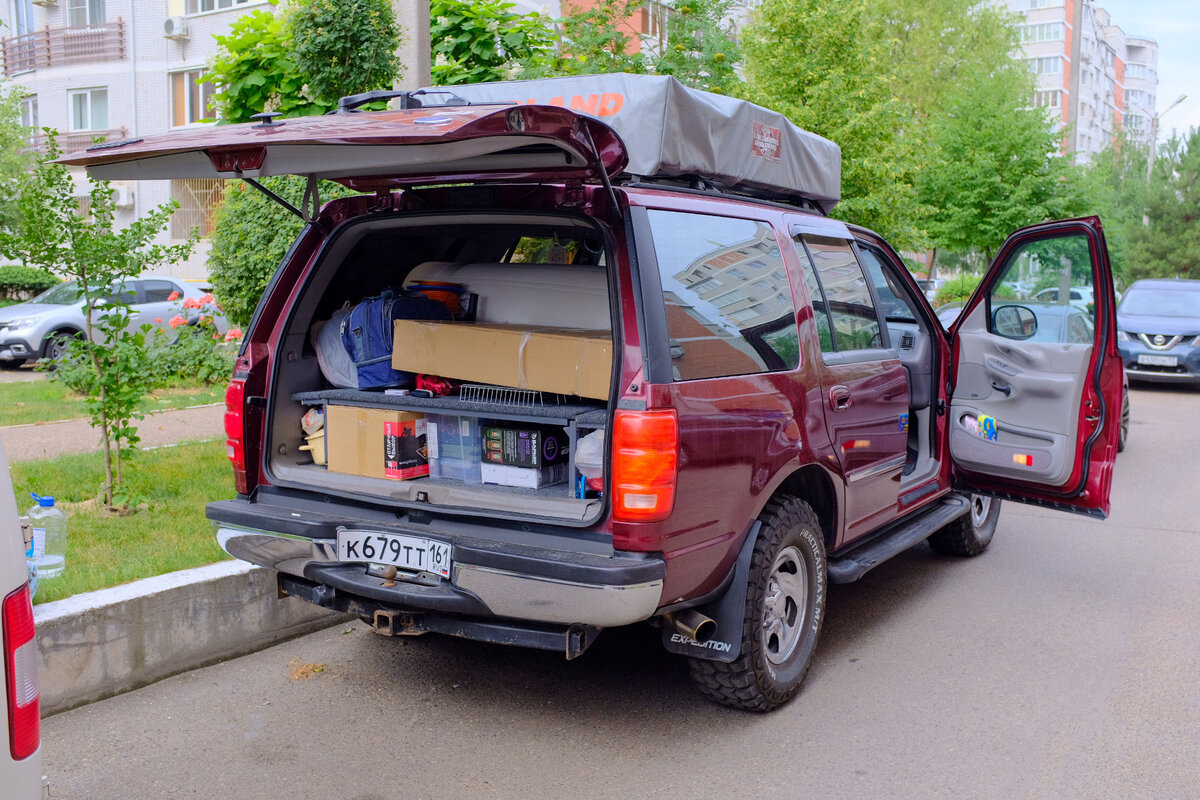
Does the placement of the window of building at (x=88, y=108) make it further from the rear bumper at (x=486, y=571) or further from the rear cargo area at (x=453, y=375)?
the rear bumper at (x=486, y=571)

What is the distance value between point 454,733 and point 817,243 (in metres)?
2.64

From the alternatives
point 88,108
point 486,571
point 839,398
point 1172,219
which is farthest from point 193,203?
point 1172,219

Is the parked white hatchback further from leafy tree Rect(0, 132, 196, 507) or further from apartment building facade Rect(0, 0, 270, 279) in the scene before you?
apartment building facade Rect(0, 0, 270, 279)

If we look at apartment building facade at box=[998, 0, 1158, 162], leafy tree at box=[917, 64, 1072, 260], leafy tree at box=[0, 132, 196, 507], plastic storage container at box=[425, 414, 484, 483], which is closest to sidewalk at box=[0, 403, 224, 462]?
leafy tree at box=[0, 132, 196, 507]

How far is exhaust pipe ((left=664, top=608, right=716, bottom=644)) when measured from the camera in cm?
373

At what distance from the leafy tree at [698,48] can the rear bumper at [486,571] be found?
306 inches

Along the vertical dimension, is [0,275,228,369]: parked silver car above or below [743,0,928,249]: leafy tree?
below

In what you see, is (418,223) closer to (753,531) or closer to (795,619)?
(753,531)

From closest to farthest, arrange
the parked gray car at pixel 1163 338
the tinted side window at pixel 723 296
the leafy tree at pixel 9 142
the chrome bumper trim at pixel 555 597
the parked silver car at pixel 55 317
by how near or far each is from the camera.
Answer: the chrome bumper trim at pixel 555 597, the tinted side window at pixel 723 296, the parked gray car at pixel 1163 338, the parked silver car at pixel 55 317, the leafy tree at pixel 9 142

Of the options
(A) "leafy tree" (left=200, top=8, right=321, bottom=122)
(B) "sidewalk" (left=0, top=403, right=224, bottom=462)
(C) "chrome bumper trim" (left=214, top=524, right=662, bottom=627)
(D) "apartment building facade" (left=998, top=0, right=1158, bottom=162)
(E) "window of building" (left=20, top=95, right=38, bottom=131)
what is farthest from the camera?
(D) "apartment building facade" (left=998, top=0, right=1158, bottom=162)

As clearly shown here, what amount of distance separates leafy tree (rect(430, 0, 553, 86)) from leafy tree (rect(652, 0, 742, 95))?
2.22 meters

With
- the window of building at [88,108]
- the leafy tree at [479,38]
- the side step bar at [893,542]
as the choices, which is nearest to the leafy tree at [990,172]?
the leafy tree at [479,38]

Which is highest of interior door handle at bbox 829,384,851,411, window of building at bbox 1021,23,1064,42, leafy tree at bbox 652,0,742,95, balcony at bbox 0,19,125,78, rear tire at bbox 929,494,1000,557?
window of building at bbox 1021,23,1064,42

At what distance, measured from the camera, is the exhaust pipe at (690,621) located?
373 cm
